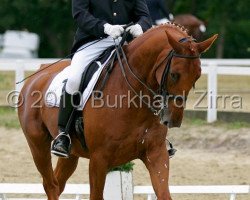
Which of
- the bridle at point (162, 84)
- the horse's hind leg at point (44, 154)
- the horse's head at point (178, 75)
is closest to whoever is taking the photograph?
the horse's head at point (178, 75)

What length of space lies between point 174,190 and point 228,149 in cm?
454

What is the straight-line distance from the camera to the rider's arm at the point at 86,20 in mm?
7957

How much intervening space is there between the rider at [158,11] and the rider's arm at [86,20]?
711cm

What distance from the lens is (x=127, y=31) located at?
7.96 m

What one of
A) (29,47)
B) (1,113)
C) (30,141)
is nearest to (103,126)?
(30,141)

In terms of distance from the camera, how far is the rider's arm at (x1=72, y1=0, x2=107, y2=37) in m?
7.96

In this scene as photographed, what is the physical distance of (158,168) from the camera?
24.7 ft

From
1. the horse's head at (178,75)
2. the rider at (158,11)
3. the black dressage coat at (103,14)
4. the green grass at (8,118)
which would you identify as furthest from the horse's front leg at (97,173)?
the green grass at (8,118)

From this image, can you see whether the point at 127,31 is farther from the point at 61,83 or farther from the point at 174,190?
the point at 174,190

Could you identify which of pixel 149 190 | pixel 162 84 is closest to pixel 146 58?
pixel 162 84

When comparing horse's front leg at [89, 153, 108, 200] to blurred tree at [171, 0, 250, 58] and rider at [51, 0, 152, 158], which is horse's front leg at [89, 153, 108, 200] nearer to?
rider at [51, 0, 152, 158]

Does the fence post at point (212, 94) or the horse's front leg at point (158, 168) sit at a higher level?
the horse's front leg at point (158, 168)

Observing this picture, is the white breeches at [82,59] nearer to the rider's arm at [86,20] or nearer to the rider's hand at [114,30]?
the rider's arm at [86,20]

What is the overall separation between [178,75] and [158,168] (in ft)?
3.06
